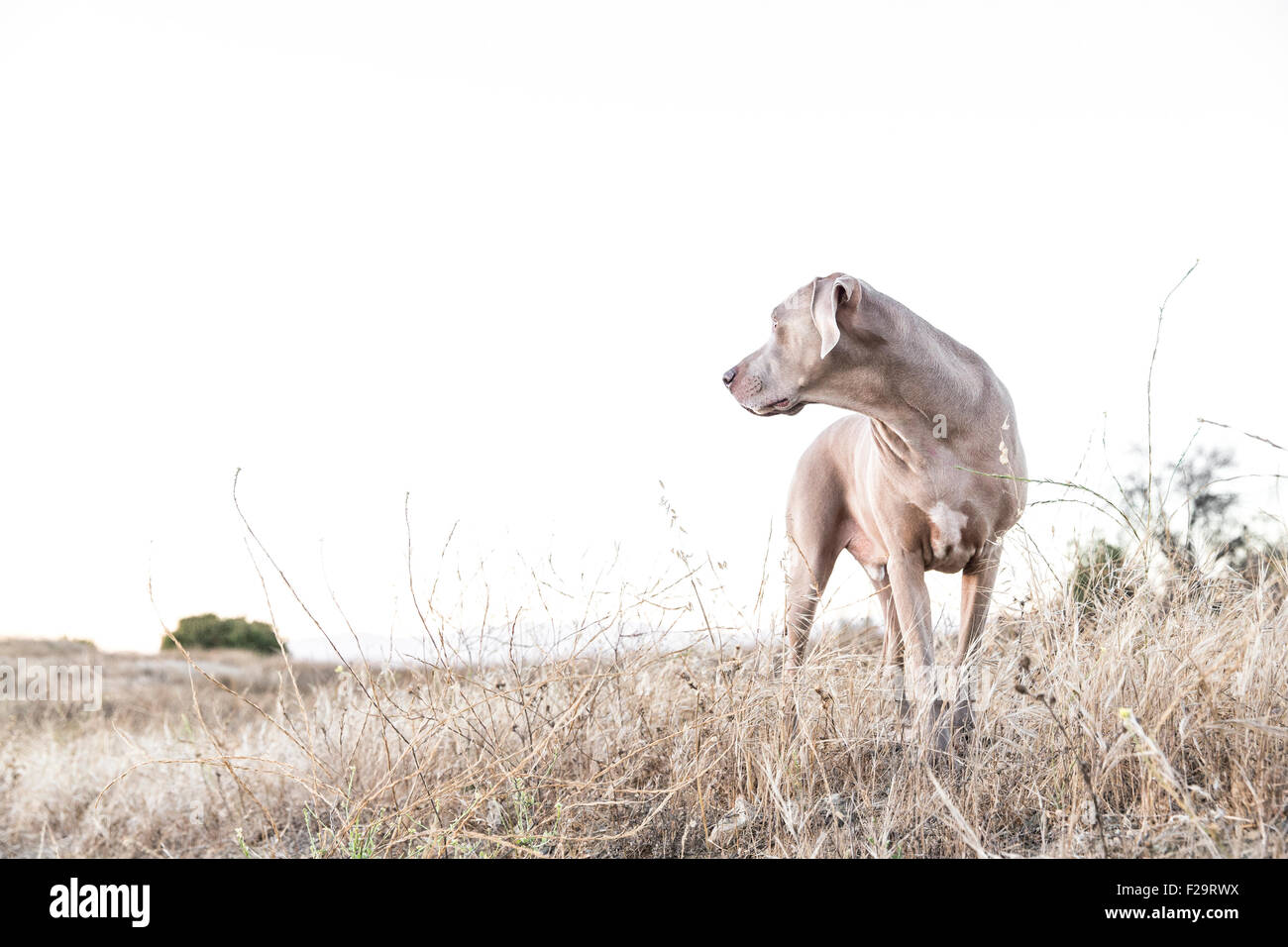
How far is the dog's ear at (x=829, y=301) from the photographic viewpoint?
3111 mm

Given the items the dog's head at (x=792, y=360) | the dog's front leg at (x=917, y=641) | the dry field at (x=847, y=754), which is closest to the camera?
the dry field at (x=847, y=754)

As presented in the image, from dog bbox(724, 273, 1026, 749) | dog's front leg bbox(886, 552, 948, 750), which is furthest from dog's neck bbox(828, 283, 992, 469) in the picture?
dog's front leg bbox(886, 552, 948, 750)

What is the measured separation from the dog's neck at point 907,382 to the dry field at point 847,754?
74 centimetres

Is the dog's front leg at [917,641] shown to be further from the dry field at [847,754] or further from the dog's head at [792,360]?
the dog's head at [792,360]

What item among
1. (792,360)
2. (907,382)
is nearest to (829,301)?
(792,360)

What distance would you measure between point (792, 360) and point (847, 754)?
146 cm

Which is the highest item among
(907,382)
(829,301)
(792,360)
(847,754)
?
(829,301)

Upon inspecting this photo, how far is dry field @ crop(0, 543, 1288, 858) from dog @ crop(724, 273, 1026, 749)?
0.64 ft

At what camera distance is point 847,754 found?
3.15 m

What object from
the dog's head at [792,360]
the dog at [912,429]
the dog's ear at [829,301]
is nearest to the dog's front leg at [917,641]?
the dog at [912,429]

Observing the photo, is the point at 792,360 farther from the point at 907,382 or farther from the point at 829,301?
the point at 907,382

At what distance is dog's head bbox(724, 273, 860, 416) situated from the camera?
3.29 m
